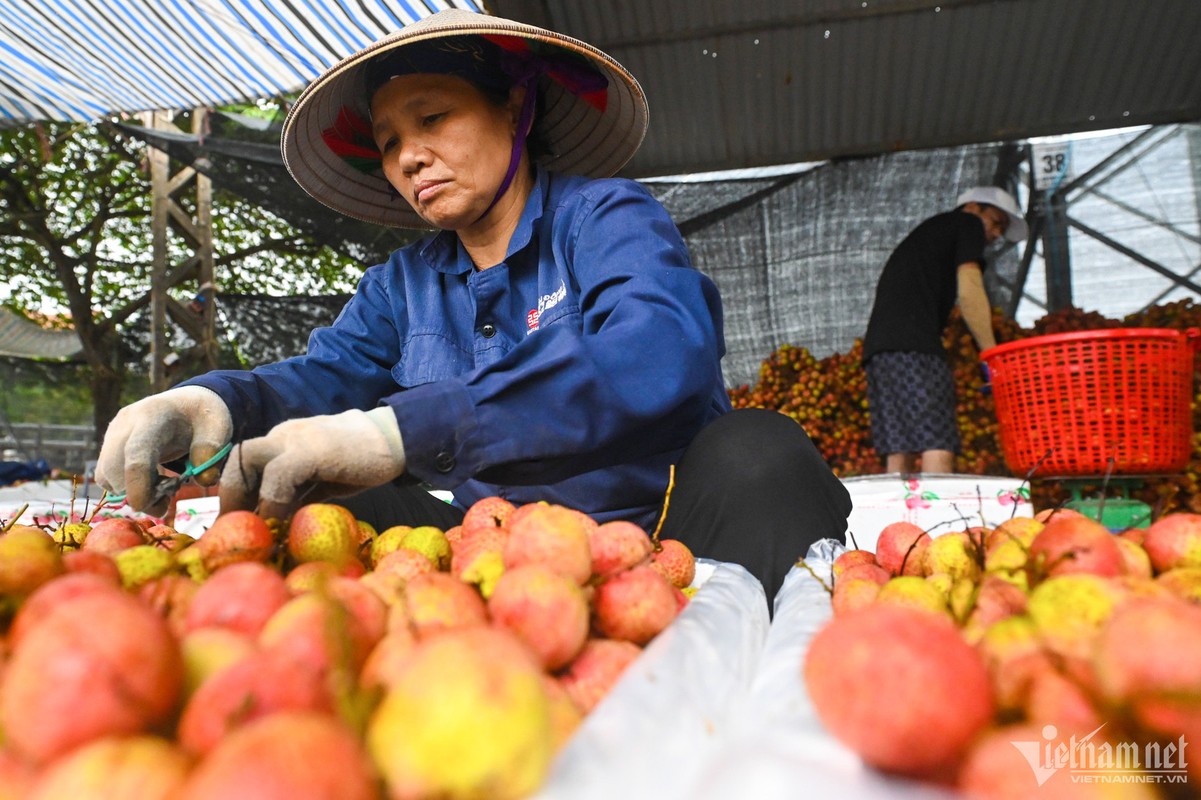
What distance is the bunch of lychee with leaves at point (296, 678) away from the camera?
1.74 feet

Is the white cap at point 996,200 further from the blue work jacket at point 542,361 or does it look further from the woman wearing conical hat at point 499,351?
the blue work jacket at point 542,361

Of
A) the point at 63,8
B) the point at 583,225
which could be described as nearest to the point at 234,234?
the point at 63,8

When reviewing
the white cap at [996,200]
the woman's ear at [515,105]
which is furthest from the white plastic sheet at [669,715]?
the white cap at [996,200]

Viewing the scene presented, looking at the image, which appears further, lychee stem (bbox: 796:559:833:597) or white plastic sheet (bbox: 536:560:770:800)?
lychee stem (bbox: 796:559:833:597)

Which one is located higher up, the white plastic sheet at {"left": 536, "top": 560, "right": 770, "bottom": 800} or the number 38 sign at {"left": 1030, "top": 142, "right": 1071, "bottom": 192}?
the number 38 sign at {"left": 1030, "top": 142, "right": 1071, "bottom": 192}

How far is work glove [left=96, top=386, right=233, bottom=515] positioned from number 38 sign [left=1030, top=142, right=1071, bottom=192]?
505 centimetres

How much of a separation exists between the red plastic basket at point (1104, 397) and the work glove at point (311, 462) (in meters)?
2.65

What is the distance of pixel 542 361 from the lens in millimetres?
1305

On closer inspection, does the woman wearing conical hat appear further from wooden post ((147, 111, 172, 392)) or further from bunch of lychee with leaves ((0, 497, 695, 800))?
wooden post ((147, 111, 172, 392))

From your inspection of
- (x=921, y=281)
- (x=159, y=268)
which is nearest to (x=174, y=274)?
(x=159, y=268)

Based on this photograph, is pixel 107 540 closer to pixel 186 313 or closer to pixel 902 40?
pixel 902 40

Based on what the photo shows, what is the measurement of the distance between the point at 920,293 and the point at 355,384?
3.14 metres

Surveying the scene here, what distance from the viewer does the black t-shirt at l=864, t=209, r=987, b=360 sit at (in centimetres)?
421

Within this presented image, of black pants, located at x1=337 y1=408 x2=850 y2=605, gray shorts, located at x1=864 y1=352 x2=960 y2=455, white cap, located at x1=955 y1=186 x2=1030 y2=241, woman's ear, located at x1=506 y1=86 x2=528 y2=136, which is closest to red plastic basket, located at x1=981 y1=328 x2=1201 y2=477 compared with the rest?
gray shorts, located at x1=864 y1=352 x2=960 y2=455
